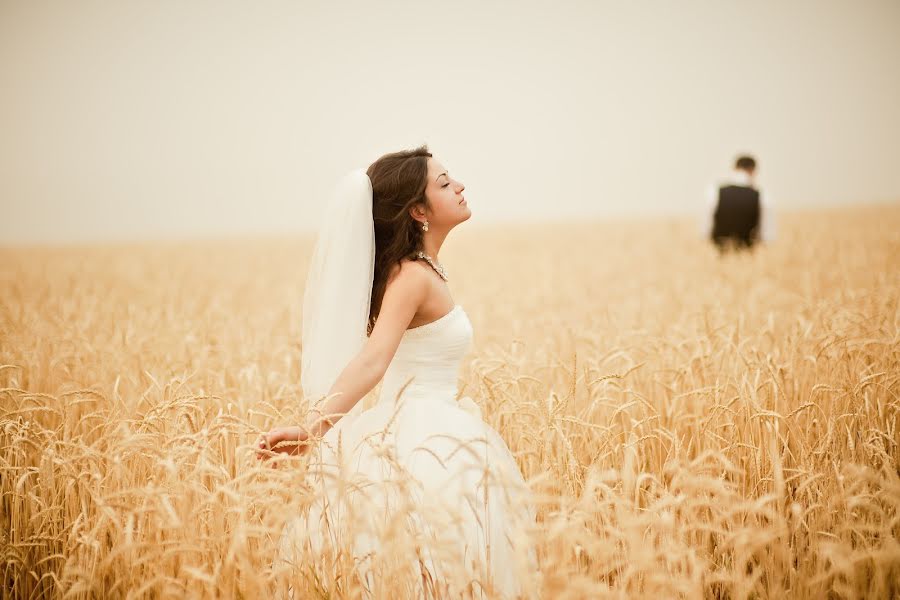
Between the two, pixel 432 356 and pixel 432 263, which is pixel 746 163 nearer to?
pixel 432 263

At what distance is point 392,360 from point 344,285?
38 cm

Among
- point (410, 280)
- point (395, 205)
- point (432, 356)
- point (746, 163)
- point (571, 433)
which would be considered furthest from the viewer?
point (746, 163)

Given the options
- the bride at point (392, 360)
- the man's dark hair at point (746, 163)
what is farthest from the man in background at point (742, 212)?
the bride at point (392, 360)

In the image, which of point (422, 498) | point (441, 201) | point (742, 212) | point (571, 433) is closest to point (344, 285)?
point (441, 201)

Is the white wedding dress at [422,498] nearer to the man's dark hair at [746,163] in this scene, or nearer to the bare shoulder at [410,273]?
the bare shoulder at [410,273]

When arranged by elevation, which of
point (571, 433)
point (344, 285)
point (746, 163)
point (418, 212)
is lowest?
point (571, 433)

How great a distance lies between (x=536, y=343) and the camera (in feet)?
15.1

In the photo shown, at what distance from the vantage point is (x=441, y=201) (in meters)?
2.50

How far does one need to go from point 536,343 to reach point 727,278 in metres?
4.15

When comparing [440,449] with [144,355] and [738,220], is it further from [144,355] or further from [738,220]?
[738,220]

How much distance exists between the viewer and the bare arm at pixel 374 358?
198 cm

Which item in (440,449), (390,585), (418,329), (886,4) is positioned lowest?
(390,585)

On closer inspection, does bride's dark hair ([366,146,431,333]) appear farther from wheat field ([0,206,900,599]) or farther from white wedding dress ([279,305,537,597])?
wheat field ([0,206,900,599])

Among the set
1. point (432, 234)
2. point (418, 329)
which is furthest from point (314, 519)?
point (432, 234)
